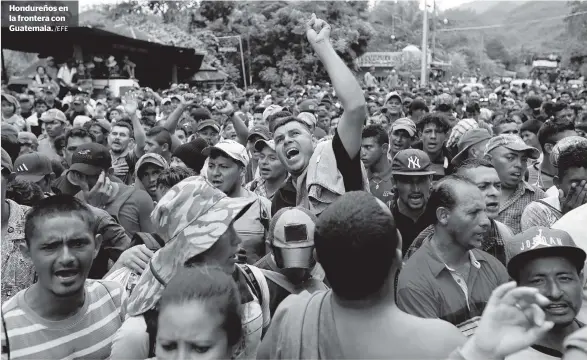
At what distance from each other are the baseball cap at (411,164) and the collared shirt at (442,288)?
139 cm

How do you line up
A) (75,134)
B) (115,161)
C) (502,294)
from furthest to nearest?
1. (115,161)
2. (75,134)
3. (502,294)

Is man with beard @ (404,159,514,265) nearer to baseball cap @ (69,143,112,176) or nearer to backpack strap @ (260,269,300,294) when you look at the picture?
backpack strap @ (260,269,300,294)

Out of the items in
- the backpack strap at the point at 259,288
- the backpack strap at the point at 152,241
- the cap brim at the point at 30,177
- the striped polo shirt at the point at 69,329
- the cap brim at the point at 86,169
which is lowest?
the striped polo shirt at the point at 69,329

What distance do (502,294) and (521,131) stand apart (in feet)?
22.5

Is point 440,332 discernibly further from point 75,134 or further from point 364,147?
point 75,134

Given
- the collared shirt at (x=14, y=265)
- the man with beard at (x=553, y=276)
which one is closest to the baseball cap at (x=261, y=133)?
the collared shirt at (x=14, y=265)

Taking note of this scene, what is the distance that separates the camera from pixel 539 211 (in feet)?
13.1

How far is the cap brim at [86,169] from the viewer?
4.95 m

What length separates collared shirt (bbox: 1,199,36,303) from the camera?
3260mm

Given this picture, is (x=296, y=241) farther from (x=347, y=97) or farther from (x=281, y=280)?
(x=347, y=97)

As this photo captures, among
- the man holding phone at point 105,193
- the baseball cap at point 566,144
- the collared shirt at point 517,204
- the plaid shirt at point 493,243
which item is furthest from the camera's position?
the man holding phone at point 105,193

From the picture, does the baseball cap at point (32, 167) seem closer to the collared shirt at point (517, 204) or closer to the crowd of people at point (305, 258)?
the crowd of people at point (305, 258)

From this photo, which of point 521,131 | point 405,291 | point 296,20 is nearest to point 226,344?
point 405,291

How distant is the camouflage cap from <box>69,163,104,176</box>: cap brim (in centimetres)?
261
